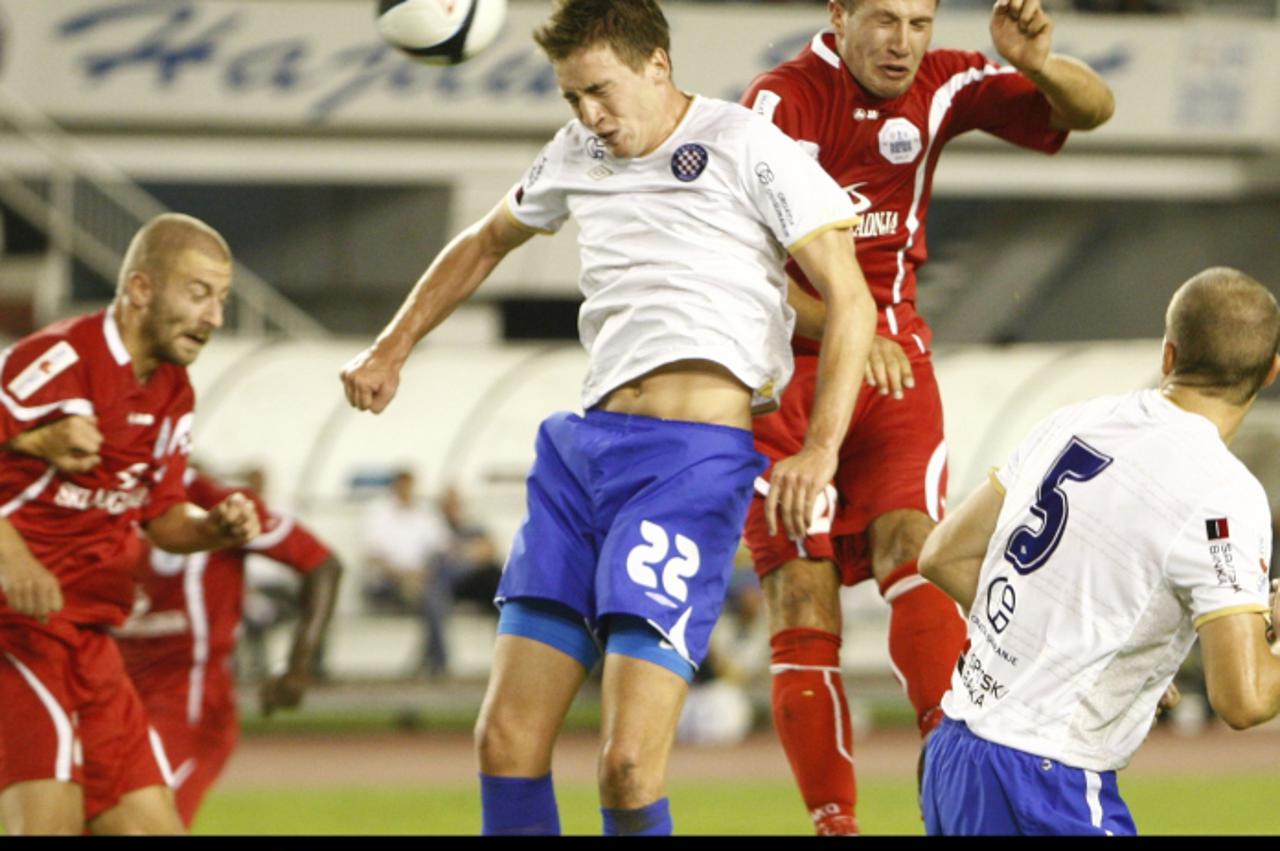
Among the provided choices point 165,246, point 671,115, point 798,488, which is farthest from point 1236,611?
point 165,246

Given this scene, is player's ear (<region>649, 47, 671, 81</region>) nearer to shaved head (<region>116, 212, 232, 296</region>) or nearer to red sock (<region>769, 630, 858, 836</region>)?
red sock (<region>769, 630, 858, 836</region>)

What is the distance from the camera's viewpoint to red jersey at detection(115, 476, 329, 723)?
7652 mm

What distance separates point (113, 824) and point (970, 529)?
10.5 ft

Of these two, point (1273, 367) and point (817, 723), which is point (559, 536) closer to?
point (817, 723)

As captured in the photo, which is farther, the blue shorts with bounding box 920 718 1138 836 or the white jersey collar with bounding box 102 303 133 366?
the white jersey collar with bounding box 102 303 133 366

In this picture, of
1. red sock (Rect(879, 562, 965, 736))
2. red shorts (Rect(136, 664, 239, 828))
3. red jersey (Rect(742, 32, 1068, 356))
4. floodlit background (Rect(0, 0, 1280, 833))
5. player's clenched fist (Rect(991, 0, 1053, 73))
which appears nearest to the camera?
player's clenched fist (Rect(991, 0, 1053, 73))

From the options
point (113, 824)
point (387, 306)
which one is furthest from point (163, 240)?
point (387, 306)

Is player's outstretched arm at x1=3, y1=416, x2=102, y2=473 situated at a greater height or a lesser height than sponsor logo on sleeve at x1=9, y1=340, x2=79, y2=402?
lesser

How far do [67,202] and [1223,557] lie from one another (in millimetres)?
17196

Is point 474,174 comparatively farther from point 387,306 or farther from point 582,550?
point 582,550

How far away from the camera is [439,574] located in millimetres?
16391

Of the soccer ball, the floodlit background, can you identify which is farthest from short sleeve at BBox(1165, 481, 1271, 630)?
the floodlit background

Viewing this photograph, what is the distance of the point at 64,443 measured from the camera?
19.8ft

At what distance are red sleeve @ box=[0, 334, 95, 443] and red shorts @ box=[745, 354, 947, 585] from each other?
83.1 inches
